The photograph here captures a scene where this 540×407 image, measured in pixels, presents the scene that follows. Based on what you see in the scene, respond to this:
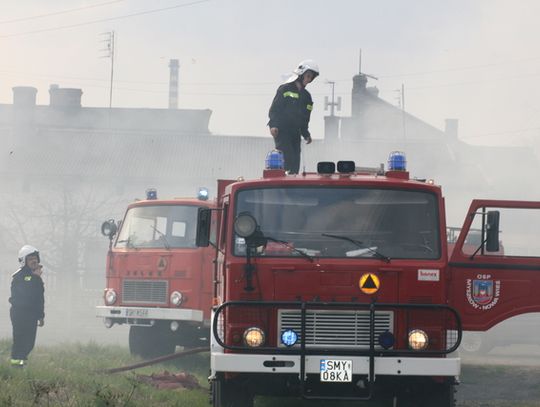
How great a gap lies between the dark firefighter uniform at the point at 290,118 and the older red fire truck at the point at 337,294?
12.2 feet

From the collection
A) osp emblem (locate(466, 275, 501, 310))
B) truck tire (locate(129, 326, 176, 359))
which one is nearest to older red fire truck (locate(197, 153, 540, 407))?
osp emblem (locate(466, 275, 501, 310))

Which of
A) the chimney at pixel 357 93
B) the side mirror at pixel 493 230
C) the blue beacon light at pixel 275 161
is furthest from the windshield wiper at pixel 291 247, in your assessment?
the chimney at pixel 357 93

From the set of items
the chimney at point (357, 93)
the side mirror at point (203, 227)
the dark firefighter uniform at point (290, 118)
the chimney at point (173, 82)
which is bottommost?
the side mirror at point (203, 227)

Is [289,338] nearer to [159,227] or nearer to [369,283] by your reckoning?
[369,283]

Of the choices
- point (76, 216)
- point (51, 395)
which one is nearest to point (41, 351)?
point (51, 395)

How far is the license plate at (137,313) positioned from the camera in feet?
52.9

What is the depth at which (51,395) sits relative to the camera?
36.2 ft

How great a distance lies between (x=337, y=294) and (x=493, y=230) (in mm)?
1417

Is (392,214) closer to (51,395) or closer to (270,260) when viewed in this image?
(270,260)

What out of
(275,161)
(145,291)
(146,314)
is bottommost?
(146,314)

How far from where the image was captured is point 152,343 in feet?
53.9

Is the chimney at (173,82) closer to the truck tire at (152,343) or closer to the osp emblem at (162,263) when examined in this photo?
the truck tire at (152,343)

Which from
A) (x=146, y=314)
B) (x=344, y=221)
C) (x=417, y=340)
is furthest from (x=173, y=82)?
(x=417, y=340)

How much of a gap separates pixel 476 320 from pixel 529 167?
2608 centimetres
